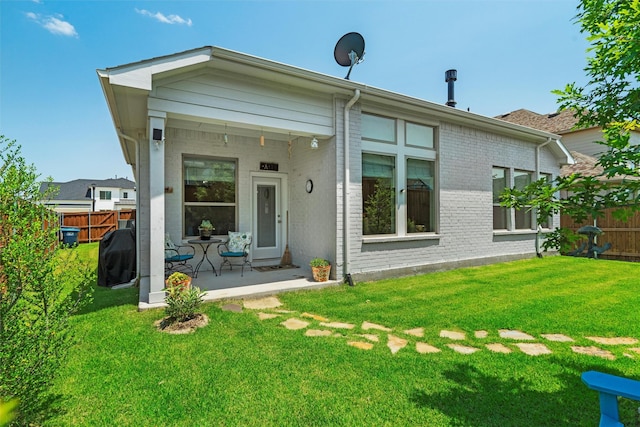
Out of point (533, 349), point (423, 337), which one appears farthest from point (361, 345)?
point (533, 349)

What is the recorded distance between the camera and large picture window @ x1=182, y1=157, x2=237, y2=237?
269 inches

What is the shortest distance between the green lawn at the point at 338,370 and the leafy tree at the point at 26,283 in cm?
53

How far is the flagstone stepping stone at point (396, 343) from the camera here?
330 centimetres

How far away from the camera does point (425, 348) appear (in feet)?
11.0

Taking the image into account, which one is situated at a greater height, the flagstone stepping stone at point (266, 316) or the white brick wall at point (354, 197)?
the white brick wall at point (354, 197)

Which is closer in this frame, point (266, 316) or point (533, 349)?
point (533, 349)

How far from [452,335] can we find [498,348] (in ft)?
1.59

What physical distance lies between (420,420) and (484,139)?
7746mm

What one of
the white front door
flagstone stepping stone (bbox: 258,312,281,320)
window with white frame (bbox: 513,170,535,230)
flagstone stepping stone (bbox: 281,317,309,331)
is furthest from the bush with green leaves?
window with white frame (bbox: 513,170,535,230)

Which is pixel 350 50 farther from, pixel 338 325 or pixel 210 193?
pixel 338 325

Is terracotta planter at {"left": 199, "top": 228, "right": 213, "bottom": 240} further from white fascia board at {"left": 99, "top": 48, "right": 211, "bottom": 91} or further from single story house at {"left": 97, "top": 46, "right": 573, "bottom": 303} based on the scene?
white fascia board at {"left": 99, "top": 48, "right": 211, "bottom": 91}

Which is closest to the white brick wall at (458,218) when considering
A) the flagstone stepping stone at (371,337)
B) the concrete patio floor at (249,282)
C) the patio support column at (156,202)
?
the concrete patio floor at (249,282)

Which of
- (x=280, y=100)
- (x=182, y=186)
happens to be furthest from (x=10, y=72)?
(x=280, y=100)

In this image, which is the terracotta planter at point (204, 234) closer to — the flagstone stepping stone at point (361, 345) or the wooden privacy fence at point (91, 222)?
the flagstone stepping stone at point (361, 345)
